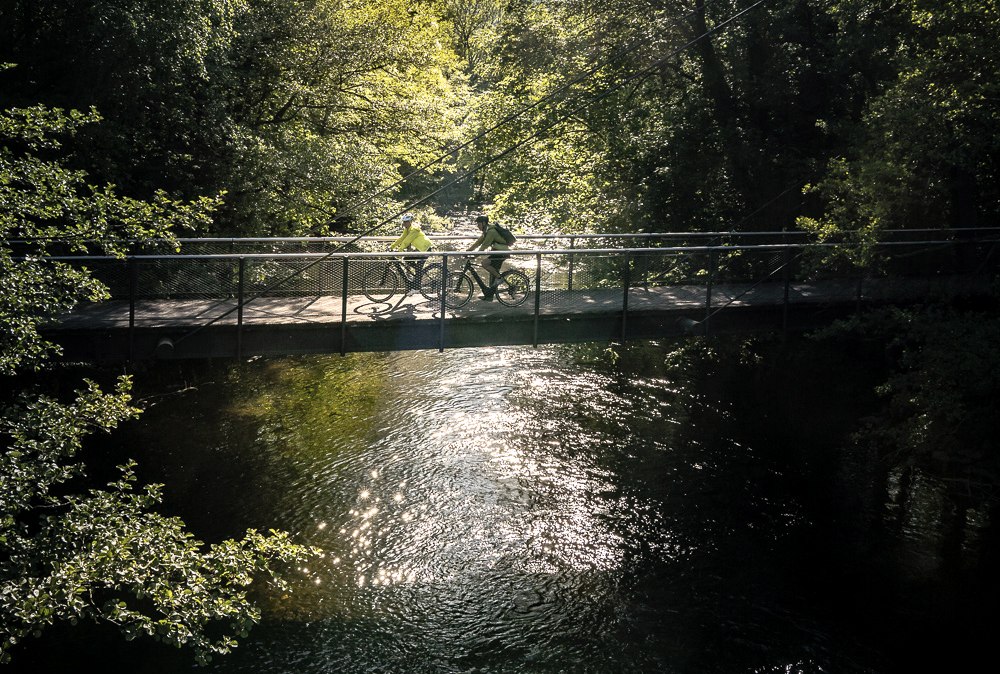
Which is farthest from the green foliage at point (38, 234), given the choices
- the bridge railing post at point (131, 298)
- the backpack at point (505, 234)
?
the backpack at point (505, 234)

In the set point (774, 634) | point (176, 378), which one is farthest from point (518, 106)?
point (774, 634)

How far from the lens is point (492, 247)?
14367 millimetres

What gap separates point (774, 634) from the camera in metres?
11.9

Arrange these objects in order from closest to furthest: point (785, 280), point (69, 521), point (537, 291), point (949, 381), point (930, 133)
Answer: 1. point (69, 521)
2. point (537, 291)
3. point (949, 381)
4. point (785, 280)
5. point (930, 133)

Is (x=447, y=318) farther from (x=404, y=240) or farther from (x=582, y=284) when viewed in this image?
(x=582, y=284)

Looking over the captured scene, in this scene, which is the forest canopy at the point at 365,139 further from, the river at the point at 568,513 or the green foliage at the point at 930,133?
the river at the point at 568,513

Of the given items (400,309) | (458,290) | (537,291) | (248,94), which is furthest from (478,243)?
(248,94)

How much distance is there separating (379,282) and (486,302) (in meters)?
1.57

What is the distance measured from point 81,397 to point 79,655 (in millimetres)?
3600

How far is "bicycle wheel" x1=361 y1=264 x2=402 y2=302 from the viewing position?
13352 millimetres

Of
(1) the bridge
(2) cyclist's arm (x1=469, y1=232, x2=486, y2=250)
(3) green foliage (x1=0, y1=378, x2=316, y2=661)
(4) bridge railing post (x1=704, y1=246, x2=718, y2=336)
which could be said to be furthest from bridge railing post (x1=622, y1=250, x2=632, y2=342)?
(3) green foliage (x1=0, y1=378, x2=316, y2=661)

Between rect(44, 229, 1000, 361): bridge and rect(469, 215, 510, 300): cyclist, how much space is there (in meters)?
→ 0.30

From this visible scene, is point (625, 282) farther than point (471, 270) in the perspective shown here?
Yes

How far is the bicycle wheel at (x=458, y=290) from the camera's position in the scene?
13531mm
